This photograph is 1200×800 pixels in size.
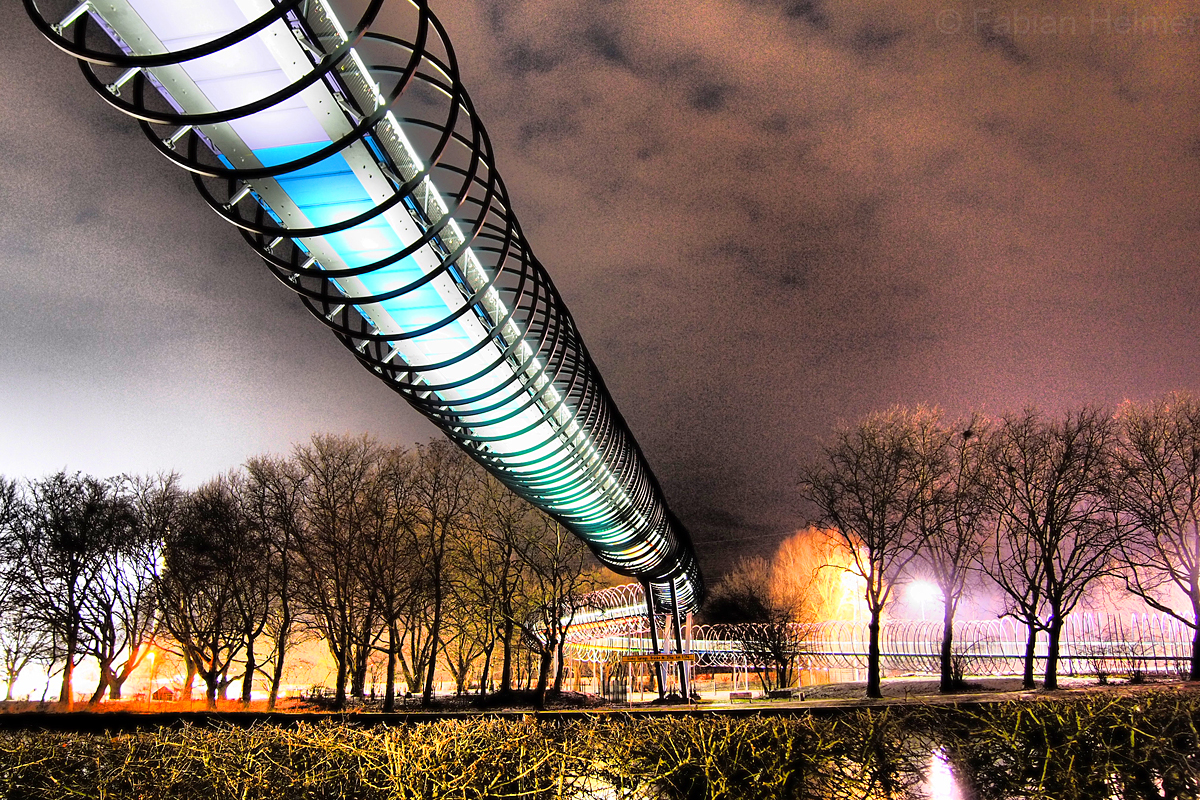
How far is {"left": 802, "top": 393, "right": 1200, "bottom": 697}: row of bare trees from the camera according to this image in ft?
71.5

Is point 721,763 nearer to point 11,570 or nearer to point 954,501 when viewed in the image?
point 954,501

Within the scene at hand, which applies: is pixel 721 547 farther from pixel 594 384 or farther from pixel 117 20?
→ pixel 117 20

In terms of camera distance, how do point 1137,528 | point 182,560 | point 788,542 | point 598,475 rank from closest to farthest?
point 598,475 → point 1137,528 → point 182,560 → point 788,542

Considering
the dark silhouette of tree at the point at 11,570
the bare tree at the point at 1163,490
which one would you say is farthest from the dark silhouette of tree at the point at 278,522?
the bare tree at the point at 1163,490

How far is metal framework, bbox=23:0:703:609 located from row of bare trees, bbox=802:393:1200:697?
662 inches

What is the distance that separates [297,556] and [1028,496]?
Answer: 2996 cm

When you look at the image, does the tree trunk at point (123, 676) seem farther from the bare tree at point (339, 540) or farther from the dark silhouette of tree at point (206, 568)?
the bare tree at point (339, 540)

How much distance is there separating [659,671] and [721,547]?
48986 millimetres

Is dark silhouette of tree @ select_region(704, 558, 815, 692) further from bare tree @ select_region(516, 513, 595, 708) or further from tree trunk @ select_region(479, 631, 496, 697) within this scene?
tree trunk @ select_region(479, 631, 496, 697)

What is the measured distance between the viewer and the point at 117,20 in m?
3.82

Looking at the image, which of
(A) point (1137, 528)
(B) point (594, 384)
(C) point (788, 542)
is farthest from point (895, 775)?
(C) point (788, 542)

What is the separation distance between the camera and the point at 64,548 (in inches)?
1235

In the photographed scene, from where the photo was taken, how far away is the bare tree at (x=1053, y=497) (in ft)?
72.9

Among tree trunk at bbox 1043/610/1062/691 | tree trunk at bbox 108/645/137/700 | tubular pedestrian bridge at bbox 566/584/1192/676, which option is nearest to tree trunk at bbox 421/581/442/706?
tubular pedestrian bridge at bbox 566/584/1192/676
